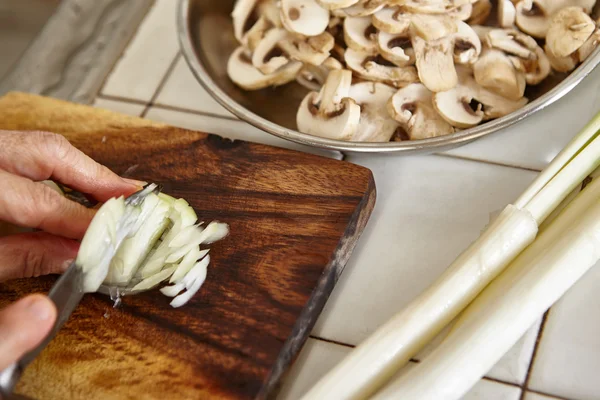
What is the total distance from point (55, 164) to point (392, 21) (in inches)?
26.4

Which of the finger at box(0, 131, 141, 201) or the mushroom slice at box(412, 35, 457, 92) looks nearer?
the finger at box(0, 131, 141, 201)

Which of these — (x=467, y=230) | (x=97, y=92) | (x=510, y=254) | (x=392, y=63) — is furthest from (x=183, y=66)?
(x=510, y=254)

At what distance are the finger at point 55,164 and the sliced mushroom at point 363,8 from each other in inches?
21.8

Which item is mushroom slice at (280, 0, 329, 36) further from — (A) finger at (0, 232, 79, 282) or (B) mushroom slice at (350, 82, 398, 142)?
(A) finger at (0, 232, 79, 282)

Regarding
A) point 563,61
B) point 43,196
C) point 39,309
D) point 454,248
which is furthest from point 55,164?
point 563,61

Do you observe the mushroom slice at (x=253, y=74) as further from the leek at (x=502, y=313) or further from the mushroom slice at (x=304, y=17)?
the leek at (x=502, y=313)

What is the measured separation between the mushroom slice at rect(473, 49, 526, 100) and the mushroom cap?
10 cm

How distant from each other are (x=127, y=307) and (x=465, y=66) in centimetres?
77

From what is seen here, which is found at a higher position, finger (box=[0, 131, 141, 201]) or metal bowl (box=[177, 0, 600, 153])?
metal bowl (box=[177, 0, 600, 153])

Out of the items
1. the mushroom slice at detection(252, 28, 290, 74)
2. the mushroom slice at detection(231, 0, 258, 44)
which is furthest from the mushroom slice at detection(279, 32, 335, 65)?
the mushroom slice at detection(231, 0, 258, 44)

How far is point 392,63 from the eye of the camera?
1.25 m

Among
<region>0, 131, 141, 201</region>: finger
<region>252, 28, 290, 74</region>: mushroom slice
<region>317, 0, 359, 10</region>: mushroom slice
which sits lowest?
<region>0, 131, 141, 201</region>: finger

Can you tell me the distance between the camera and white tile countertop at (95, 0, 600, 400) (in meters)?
0.90

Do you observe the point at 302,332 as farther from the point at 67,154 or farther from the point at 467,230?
the point at 67,154
